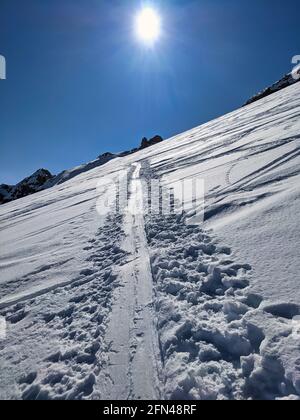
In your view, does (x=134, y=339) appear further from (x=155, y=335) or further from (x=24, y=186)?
(x=24, y=186)

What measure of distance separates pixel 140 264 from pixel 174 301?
119 centimetres

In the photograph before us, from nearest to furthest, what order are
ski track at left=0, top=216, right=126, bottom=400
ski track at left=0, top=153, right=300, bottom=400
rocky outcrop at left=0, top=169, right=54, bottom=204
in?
ski track at left=0, top=153, right=300, bottom=400, ski track at left=0, top=216, right=126, bottom=400, rocky outcrop at left=0, top=169, right=54, bottom=204

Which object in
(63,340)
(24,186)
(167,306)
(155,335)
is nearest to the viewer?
(155,335)

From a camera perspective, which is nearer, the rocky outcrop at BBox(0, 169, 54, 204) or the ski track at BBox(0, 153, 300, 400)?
the ski track at BBox(0, 153, 300, 400)

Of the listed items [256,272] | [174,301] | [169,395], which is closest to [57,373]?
[169,395]

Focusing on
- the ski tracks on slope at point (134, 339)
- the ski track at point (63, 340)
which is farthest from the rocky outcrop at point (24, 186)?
the ski tracks on slope at point (134, 339)

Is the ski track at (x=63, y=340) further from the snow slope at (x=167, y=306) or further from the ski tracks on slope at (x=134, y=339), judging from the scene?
the ski tracks on slope at (x=134, y=339)

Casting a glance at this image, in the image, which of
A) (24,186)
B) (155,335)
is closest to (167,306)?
(155,335)

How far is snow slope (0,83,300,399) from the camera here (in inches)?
92.8

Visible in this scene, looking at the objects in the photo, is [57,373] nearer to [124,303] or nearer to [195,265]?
[124,303]

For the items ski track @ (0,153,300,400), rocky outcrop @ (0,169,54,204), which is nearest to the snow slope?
ski track @ (0,153,300,400)

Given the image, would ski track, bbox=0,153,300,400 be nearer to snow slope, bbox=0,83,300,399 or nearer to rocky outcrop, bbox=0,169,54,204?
snow slope, bbox=0,83,300,399

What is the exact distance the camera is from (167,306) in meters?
3.22

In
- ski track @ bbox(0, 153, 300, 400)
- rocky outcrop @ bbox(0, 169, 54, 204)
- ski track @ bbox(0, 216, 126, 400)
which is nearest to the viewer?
ski track @ bbox(0, 153, 300, 400)
